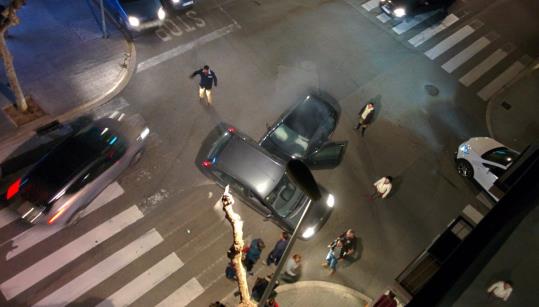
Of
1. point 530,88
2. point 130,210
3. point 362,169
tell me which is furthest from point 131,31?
point 530,88

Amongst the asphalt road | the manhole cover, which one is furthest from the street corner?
the manhole cover

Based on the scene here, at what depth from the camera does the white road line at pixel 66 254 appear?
41.0 feet

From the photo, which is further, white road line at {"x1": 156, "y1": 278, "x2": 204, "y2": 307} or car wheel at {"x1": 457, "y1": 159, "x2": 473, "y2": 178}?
car wheel at {"x1": 457, "y1": 159, "x2": 473, "y2": 178}

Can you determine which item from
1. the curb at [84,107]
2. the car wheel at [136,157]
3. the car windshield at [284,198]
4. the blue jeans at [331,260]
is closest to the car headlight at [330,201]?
the car windshield at [284,198]

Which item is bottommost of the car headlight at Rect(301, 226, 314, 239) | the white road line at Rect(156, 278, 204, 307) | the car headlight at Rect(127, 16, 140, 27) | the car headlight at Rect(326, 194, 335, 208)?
the white road line at Rect(156, 278, 204, 307)

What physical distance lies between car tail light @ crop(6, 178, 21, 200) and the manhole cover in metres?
16.1

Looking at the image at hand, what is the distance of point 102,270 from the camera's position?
13.1 m

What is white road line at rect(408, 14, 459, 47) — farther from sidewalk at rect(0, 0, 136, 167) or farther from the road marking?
sidewalk at rect(0, 0, 136, 167)

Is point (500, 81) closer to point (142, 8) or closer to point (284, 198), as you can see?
point (284, 198)

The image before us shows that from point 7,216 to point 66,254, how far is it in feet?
7.20

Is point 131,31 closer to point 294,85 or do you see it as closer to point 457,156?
point 294,85

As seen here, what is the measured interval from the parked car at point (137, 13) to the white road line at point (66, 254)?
8.02m

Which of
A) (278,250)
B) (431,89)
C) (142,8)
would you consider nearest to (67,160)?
(278,250)

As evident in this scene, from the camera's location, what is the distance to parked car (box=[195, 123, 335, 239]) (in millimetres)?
13828
